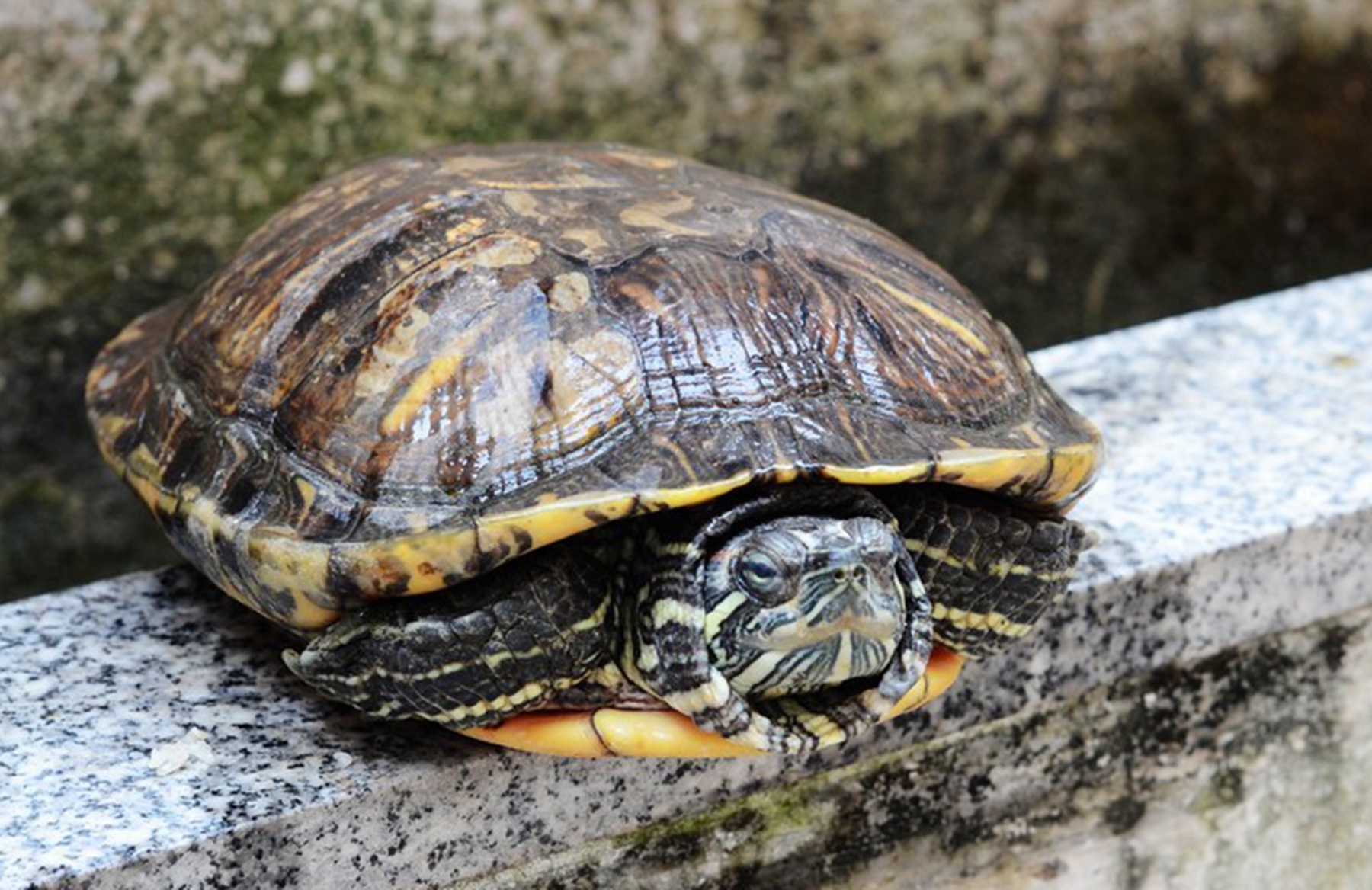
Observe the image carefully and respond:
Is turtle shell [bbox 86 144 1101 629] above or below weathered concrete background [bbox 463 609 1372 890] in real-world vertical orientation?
above

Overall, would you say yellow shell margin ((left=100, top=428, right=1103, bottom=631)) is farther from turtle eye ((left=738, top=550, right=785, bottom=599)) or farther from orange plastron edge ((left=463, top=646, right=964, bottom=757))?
orange plastron edge ((left=463, top=646, right=964, bottom=757))

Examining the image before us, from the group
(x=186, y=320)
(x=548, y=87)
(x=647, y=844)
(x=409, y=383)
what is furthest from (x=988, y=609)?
(x=548, y=87)

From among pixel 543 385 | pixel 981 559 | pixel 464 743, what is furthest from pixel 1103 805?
pixel 543 385

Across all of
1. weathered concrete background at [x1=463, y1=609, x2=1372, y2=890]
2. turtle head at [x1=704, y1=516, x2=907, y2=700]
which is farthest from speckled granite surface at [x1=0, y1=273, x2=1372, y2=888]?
turtle head at [x1=704, y1=516, x2=907, y2=700]

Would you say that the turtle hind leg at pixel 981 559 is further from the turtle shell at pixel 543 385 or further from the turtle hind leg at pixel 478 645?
the turtle hind leg at pixel 478 645

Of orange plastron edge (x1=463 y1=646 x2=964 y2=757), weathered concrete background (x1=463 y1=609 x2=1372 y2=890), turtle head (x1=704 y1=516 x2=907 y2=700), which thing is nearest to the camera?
turtle head (x1=704 y1=516 x2=907 y2=700)

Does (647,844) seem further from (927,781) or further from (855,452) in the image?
(855,452)
